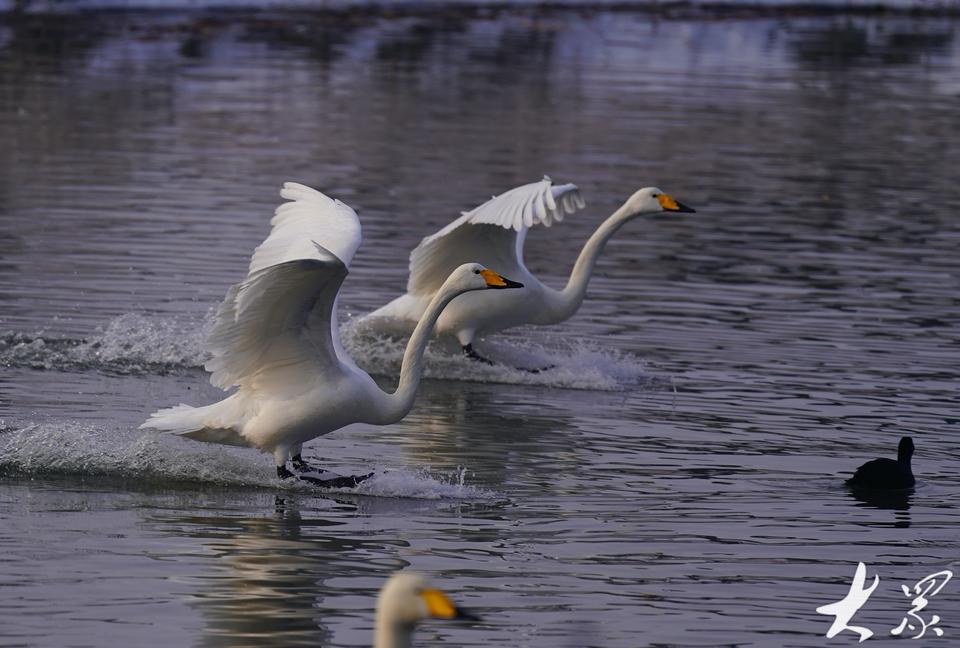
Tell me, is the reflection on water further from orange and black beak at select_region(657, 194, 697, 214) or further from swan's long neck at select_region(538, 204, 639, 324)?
orange and black beak at select_region(657, 194, 697, 214)

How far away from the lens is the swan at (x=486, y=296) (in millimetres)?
14609

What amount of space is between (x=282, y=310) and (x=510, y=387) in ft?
13.9

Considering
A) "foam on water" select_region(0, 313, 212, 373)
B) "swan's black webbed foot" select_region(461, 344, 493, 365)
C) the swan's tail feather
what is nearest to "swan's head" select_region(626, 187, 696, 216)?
"swan's black webbed foot" select_region(461, 344, 493, 365)

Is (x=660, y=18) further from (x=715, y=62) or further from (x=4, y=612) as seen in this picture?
(x=4, y=612)

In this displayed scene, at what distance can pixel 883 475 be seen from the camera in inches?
413

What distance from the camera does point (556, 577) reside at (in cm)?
880

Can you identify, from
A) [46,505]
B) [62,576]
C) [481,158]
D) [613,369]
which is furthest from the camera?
[481,158]

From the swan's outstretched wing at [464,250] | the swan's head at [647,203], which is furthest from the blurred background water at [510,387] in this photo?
the swan's head at [647,203]

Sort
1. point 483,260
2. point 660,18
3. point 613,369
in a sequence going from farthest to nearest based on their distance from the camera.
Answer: point 660,18 < point 483,260 < point 613,369

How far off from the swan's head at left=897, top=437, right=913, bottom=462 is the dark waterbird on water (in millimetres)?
179

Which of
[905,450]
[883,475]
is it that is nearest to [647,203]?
[905,450]

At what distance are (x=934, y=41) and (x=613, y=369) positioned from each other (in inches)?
1737

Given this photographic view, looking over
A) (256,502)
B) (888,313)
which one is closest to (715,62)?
(888,313)

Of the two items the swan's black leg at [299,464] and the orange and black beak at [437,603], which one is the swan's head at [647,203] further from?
the orange and black beak at [437,603]
